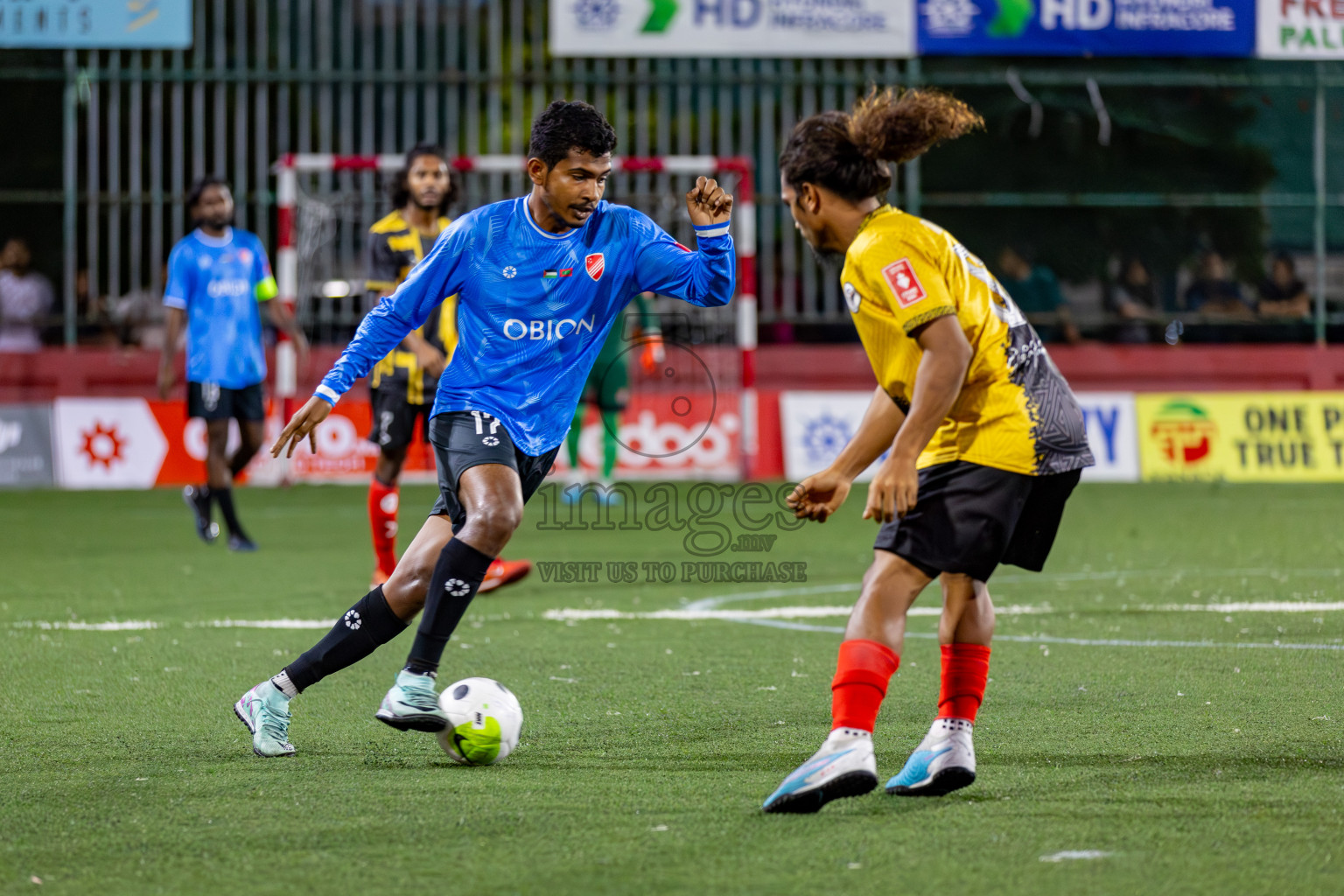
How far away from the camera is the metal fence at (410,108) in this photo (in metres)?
17.2

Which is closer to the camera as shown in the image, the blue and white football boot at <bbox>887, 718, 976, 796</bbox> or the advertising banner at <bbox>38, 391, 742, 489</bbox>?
the blue and white football boot at <bbox>887, 718, 976, 796</bbox>

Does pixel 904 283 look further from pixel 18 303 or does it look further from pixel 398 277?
pixel 18 303

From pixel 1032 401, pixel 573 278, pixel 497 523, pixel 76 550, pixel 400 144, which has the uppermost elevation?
pixel 400 144

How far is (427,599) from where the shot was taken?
490 centimetres

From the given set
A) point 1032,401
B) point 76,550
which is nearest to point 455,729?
point 1032,401

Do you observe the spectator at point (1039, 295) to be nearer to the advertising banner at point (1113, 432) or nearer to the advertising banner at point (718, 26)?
the advertising banner at point (1113, 432)

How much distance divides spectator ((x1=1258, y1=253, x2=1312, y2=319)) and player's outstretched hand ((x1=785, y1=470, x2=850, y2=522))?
602 inches

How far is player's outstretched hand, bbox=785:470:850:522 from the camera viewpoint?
397cm

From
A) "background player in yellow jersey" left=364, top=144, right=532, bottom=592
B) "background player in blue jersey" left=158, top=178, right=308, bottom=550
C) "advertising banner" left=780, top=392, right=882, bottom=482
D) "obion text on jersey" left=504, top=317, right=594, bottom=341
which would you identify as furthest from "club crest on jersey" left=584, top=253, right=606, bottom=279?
"advertising banner" left=780, top=392, right=882, bottom=482

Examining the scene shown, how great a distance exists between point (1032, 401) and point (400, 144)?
15.1m

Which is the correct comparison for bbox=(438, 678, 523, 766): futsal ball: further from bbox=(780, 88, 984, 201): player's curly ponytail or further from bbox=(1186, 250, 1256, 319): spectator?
bbox=(1186, 250, 1256, 319): spectator

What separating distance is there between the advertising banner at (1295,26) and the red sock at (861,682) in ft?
50.2

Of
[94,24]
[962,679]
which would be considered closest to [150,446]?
[94,24]

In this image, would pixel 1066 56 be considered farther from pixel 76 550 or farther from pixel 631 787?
pixel 631 787
